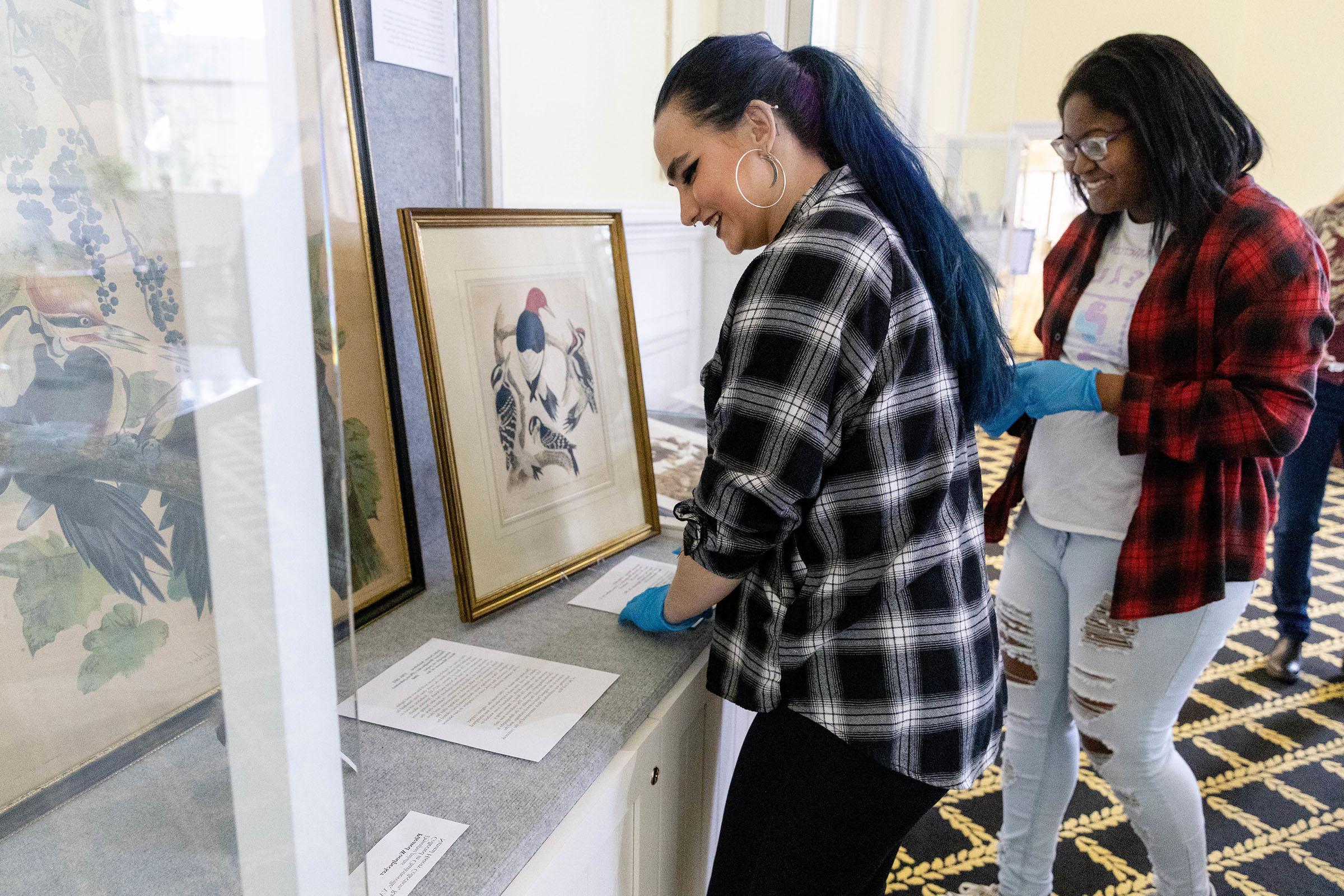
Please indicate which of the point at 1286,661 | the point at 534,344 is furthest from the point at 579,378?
the point at 1286,661

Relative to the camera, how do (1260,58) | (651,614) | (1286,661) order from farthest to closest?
(1260,58), (1286,661), (651,614)

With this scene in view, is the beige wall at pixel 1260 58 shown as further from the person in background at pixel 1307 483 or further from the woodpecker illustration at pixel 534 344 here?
the woodpecker illustration at pixel 534 344

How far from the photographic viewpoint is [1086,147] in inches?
47.3

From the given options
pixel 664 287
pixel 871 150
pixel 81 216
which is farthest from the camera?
pixel 664 287

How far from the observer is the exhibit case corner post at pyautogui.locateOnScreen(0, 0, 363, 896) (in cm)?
31

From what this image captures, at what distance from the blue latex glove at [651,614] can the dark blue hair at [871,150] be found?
420 mm

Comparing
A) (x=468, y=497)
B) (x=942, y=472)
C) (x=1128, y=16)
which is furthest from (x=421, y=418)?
(x=1128, y=16)

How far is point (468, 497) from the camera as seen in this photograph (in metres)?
1.14

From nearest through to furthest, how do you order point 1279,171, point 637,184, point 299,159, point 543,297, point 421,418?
point 299,159
point 543,297
point 421,418
point 637,184
point 1279,171

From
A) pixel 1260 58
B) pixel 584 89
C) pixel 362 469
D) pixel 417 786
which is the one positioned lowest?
pixel 417 786

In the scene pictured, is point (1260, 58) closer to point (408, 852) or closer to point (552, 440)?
point (552, 440)

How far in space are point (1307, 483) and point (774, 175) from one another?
2.18m

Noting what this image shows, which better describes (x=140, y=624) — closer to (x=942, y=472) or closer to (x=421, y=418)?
(x=942, y=472)

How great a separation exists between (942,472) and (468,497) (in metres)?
0.59
